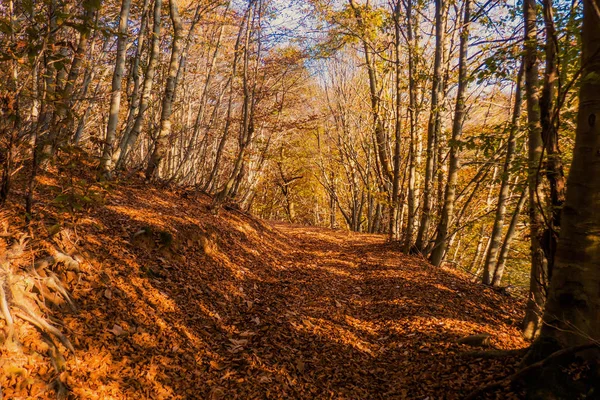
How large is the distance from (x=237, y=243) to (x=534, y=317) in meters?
6.64

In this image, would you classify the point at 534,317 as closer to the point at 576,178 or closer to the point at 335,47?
the point at 576,178

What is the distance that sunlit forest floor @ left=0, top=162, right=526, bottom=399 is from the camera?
3668mm

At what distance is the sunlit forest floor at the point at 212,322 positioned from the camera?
3.67 metres

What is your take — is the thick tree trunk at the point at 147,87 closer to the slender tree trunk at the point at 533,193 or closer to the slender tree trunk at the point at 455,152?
the slender tree trunk at the point at 455,152

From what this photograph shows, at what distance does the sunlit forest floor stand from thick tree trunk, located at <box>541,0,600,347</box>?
0.98m

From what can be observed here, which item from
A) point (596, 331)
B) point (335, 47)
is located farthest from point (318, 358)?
point (335, 47)

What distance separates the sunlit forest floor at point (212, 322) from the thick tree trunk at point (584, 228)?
979 millimetres

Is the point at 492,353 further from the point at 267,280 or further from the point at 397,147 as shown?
the point at 397,147

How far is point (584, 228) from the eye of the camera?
10.1ft

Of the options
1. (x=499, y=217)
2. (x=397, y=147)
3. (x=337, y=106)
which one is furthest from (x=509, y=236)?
(x=337, y=106)

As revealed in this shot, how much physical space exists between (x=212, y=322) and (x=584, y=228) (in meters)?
4.80

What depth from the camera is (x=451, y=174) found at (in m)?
9.23

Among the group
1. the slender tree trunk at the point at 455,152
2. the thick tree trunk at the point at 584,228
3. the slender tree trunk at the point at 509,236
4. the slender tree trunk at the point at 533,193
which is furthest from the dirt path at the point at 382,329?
the slender tree trunk at the point at 509,236

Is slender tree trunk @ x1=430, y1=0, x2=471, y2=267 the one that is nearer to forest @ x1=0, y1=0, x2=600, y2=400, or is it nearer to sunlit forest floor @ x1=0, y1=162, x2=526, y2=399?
forest @ x1=0, y1=0, x2=600, y2=400
